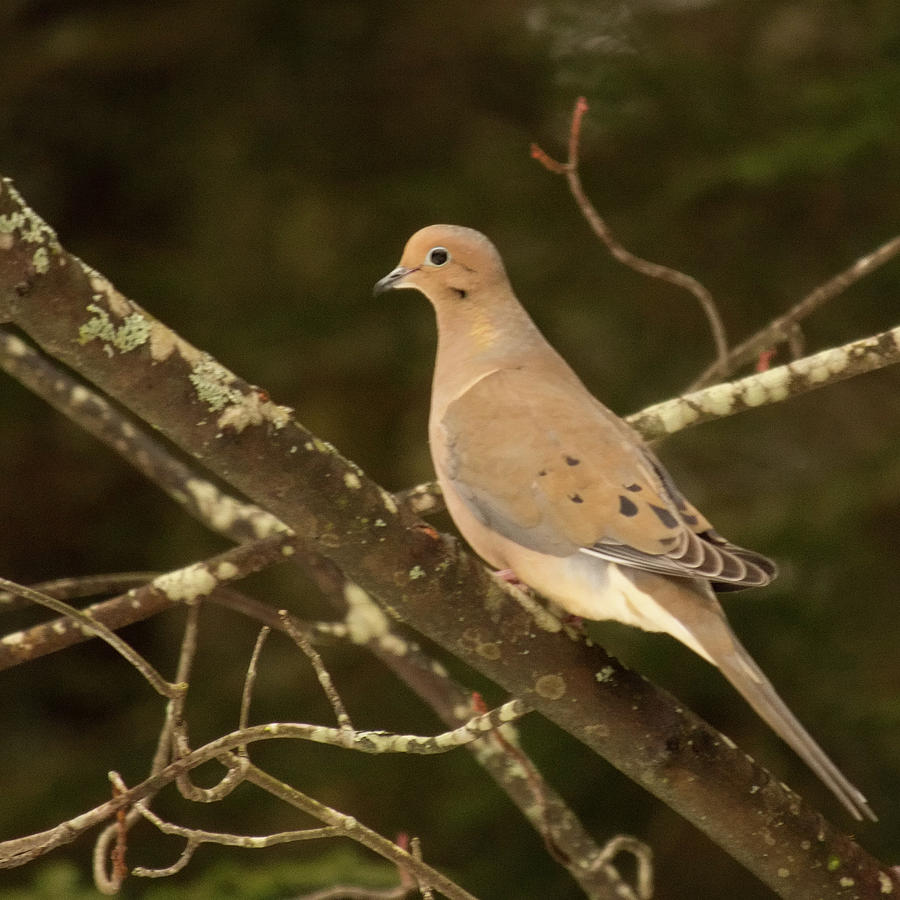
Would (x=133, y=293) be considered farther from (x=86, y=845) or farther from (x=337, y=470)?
(x=337, y=470)

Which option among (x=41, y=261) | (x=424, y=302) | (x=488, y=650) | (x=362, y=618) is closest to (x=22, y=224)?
(x=41, y=261)

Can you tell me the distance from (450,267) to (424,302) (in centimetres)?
122

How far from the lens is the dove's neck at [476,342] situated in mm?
2396

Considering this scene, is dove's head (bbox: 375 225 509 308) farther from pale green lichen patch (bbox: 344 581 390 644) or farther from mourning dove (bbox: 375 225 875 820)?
pale green lichen patch (bbox: 344 581 390 644)

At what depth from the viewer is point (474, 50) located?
4039mm

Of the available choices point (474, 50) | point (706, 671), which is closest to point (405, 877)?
point (706, 671)

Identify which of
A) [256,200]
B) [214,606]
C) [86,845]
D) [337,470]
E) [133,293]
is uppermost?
[256,200]

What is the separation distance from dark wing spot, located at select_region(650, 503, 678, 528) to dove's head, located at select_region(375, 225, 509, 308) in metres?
0.65

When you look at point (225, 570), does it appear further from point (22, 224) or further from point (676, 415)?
point (22, 224)

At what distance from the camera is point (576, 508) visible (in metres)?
2.08

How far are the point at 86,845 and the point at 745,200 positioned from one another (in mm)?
2470

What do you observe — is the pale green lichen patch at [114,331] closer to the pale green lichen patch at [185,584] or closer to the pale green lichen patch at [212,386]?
the pale green lichen patch at [212,386]

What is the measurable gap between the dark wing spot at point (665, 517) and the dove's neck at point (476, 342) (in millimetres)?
442

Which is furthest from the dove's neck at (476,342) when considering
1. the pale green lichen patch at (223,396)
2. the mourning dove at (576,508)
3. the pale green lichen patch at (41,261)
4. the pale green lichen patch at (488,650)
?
the pale green lichen patch at (41,261)
